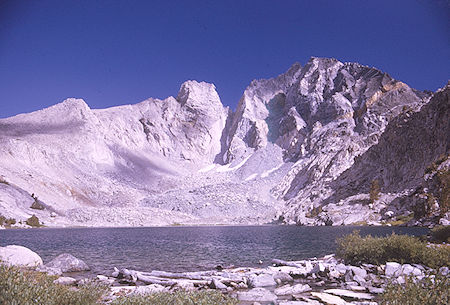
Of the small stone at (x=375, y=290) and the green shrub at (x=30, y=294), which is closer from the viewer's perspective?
the green shrub at (x=30, y=294)

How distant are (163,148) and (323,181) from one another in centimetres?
11678

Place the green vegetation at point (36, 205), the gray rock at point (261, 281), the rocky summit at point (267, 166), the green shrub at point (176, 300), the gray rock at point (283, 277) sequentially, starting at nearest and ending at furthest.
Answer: the green shrub at point (176, 300), the gray rock at point (261, 281), the gray rock at point (283, 277), the rocky summit at point (267, 166), the green vegetation at point (36, 205)

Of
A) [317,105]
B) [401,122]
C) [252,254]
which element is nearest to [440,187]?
[401,122]

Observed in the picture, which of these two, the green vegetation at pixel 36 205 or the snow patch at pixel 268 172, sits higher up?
the snow patch at pixel 268 172

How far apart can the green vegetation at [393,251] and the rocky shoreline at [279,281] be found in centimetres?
107

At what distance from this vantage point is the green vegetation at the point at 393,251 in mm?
17906

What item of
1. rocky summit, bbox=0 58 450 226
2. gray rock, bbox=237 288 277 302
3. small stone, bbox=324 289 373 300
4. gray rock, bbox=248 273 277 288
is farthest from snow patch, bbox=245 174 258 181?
gray rock, bbox=237 288 277 302

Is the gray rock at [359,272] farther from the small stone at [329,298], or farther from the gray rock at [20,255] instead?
the gray rock at [20,255]

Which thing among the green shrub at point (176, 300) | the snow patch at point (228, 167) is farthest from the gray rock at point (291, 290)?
the snow patch at point (228, 167)

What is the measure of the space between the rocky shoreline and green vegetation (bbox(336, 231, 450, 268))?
1071 millimetres

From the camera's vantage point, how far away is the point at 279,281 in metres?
17.8

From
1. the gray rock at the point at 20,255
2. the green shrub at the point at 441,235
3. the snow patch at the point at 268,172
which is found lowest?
the gray rock at the point at 20,255

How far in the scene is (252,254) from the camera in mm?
30844

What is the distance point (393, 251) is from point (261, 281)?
9699mm
